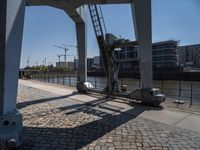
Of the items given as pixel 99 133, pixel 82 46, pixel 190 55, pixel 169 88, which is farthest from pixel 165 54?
pixel 99 133

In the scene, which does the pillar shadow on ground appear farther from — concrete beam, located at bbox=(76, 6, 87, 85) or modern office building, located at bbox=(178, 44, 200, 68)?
modern office building, located at bbox=(178, 44, 200, 68)

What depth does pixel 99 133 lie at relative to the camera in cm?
592

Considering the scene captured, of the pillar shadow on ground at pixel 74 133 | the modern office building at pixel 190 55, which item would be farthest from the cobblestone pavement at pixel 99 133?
the modern office building at pixel 190 55

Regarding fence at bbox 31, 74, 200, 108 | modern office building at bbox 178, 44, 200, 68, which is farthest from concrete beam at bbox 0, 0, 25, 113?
modern office building at bbox 178, 44, 200, 68

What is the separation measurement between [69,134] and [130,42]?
7.21m

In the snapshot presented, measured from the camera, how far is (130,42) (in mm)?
11883

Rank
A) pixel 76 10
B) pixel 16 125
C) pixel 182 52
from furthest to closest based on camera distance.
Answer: pixel 182 52, pixel 76 10, pixel 16 125

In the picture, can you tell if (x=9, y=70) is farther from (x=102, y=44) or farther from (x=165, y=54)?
(x=165, y=54)

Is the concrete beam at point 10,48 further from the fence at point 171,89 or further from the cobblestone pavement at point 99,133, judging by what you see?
the fence at point 171,89

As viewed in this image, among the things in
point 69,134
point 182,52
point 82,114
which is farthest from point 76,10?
point 182,52

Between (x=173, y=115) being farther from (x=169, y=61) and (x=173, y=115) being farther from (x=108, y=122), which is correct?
(x=169, y=61)

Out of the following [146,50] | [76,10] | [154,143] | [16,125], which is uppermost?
[76,10]

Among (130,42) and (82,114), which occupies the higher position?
(130,42)

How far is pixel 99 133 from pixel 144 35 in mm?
5525
